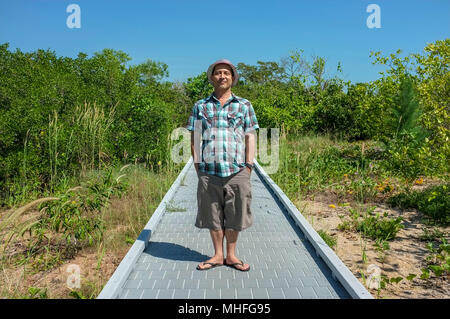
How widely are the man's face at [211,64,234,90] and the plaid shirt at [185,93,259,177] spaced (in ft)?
0.44

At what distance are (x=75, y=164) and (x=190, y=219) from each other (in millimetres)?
3514

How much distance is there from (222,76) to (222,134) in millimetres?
559

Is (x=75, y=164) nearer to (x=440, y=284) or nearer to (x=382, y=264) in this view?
(x=382, y=264)

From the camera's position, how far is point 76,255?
475 centimetres

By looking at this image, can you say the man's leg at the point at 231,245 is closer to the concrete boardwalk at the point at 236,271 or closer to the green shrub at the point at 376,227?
the concrete boardwalk at the point at 236,271

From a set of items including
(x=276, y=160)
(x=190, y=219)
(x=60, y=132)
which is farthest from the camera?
(x=276, y=160)

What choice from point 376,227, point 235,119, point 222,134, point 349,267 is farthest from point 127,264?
point 376,227

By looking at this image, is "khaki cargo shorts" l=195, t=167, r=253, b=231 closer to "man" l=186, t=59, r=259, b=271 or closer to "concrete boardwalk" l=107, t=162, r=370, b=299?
"man" l=186, t=59, r=259, b=271

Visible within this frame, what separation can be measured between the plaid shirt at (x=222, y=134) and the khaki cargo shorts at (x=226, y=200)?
0.08 metres

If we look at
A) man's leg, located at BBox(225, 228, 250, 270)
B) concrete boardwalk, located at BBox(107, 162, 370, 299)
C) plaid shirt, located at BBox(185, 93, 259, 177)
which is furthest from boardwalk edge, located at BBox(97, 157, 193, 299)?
plaid shirt, located at BBox(185, 93, 259, 177)

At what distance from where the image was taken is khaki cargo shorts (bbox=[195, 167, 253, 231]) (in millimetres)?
3627

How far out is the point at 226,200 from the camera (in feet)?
12.0

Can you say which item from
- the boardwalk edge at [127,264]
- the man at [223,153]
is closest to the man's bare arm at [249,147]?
the man at [223,153]
